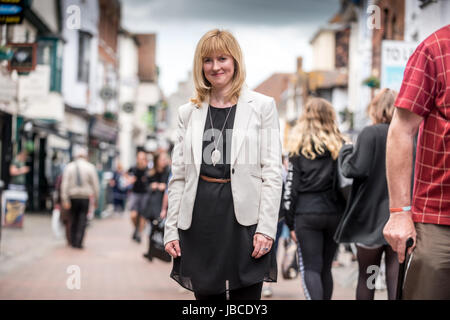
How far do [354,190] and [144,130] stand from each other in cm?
5071

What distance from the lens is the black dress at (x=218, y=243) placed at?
3.18 metres

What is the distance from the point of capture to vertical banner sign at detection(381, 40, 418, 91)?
12.3 meters

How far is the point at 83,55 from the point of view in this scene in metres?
28.5

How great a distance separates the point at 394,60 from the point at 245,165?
992 cm

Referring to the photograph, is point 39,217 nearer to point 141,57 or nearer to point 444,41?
point 444,41

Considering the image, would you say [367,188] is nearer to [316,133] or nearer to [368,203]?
[368,203]

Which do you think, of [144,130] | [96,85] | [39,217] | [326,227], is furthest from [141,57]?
[326,227]

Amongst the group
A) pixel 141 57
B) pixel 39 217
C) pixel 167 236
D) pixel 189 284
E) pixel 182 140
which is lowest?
pixel 39 217

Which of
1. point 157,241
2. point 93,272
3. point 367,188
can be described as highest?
point 367,188

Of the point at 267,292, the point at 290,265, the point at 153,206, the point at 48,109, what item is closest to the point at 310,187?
the point at 267,292

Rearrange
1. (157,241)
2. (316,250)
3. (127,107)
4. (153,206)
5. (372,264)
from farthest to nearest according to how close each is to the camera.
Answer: (127,107) < (153,206) < (157,241) < (316,250) < (372,264)

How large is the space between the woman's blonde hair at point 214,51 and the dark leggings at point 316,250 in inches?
85.1

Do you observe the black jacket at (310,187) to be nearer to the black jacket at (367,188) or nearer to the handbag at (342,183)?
the handbag at (342,183)
